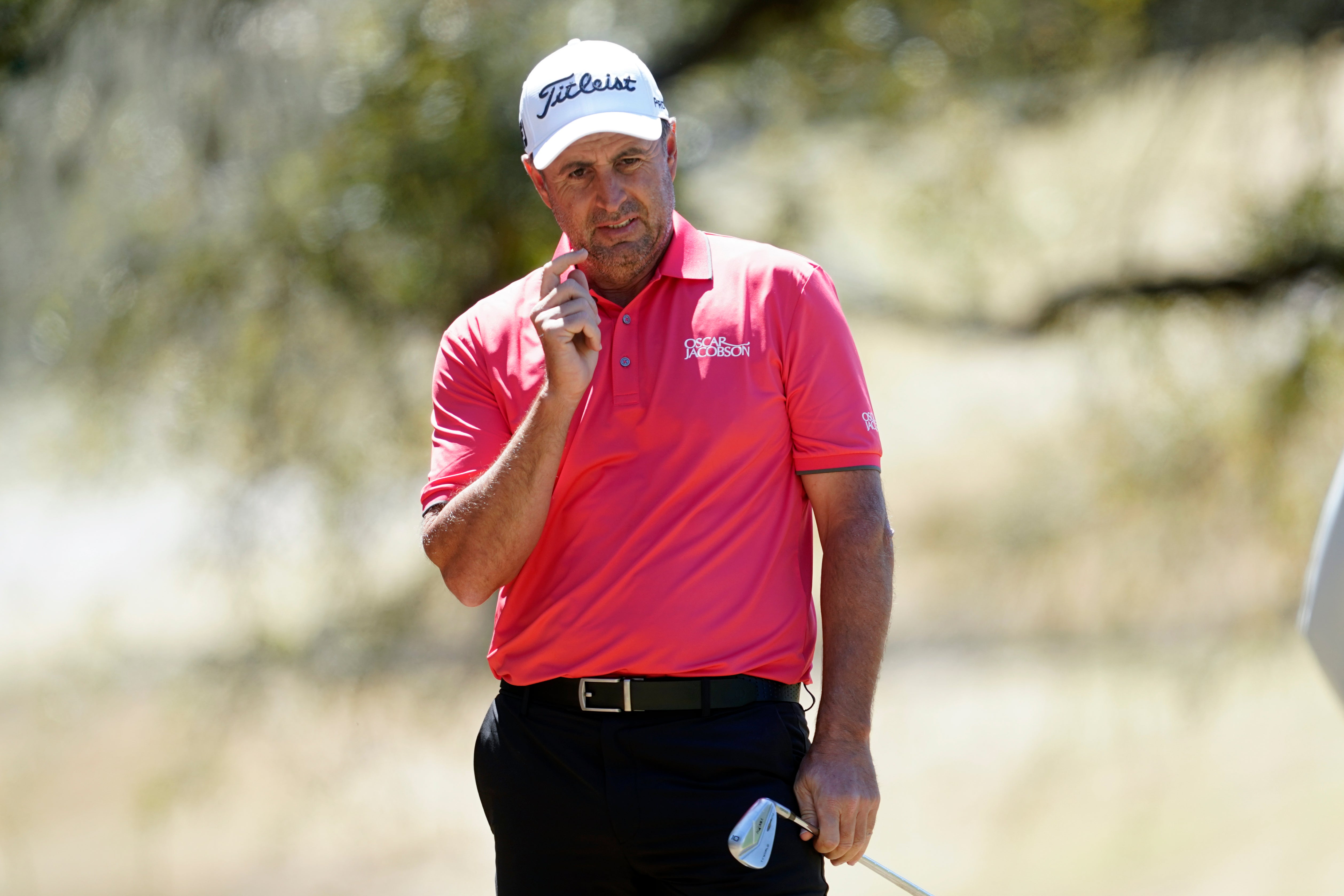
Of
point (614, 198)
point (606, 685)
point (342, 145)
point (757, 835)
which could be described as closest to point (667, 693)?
point (606, 685)

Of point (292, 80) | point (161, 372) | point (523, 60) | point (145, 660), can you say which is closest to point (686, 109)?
point (523, 60)

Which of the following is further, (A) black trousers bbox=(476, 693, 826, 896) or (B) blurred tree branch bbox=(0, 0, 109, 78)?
(B) blurred tree branch bbox=(0, 0, 109, 78)

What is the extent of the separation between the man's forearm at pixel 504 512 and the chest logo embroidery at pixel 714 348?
169mm

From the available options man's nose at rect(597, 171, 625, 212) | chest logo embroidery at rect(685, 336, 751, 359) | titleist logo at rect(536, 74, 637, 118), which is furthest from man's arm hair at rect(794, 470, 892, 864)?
titleist logo at rect(536, 74, 637, 118)

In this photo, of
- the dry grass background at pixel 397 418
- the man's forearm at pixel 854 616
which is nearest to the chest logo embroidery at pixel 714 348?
the man's forearm at pixel 854 616

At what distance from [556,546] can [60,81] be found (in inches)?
120

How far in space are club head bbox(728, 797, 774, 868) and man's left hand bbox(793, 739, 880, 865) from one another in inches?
2.7

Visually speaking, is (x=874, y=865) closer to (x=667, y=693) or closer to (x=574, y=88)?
(x=667, y=693)

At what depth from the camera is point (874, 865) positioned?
4.77 ft

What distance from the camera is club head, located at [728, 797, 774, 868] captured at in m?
1.36

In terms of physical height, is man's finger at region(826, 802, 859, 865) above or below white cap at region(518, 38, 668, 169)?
below

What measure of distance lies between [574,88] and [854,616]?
70 cm

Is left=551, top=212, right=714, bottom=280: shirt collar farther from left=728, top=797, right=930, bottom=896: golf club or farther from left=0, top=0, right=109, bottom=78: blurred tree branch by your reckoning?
left=0, top=0, right=109, bottom=78: blurred tree branch

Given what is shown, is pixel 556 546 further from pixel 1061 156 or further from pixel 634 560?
pixel 1061 156
